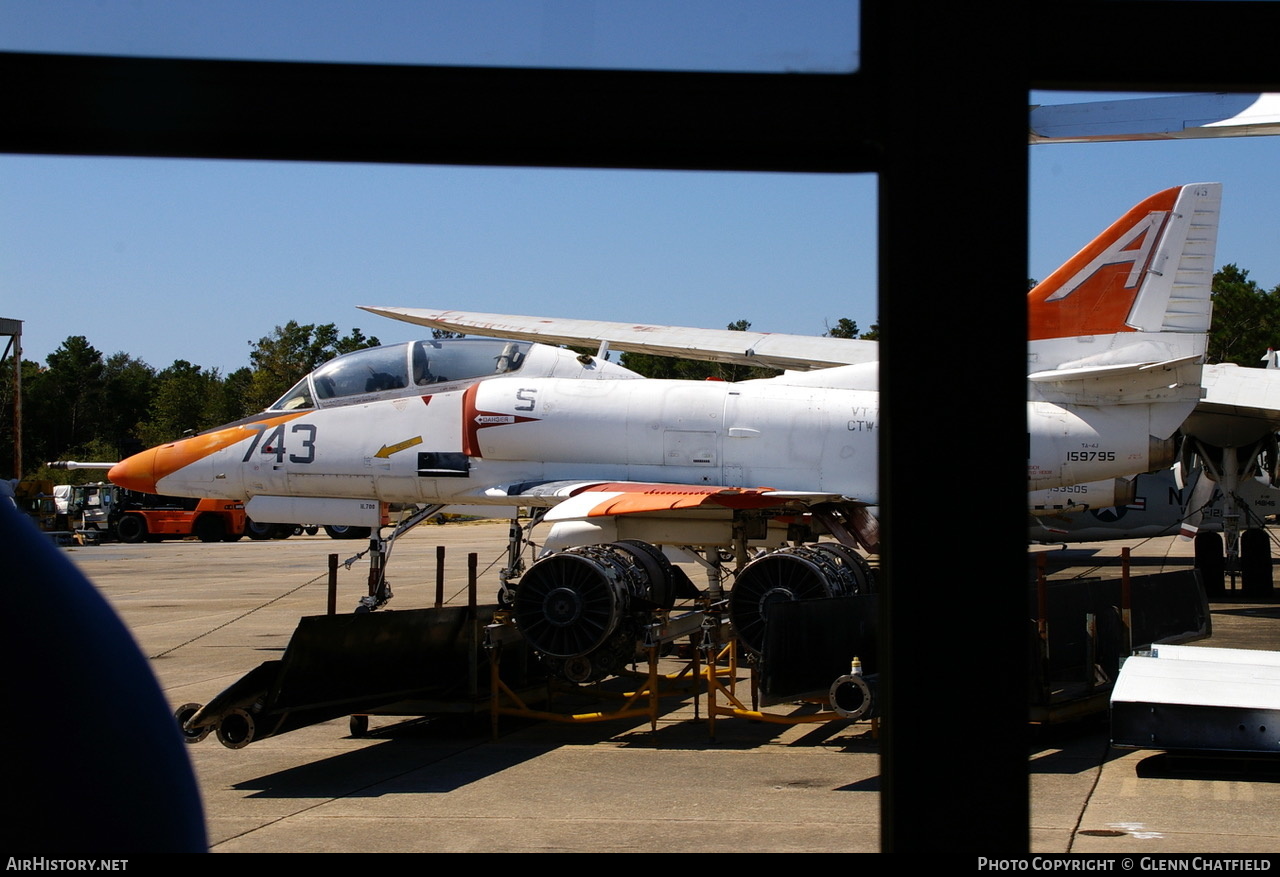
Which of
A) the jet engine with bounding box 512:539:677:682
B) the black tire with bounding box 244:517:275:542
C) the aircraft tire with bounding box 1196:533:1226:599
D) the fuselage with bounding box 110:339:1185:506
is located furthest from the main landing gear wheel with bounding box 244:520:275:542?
the jet engine with bounding box 512:539:677:682

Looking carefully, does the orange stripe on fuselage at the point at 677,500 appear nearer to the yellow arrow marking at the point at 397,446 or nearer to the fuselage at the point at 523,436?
the fuselage at the point at 523,436

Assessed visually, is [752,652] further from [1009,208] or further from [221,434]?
[1009,208]

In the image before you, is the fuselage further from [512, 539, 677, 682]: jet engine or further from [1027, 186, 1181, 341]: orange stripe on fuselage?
[512, 539, 677, 682]: jet engine

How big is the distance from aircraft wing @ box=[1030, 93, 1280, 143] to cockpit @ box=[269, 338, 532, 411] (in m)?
10.3

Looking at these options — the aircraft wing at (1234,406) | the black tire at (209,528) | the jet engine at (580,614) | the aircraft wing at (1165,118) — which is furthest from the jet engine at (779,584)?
the black tire at (209,528)

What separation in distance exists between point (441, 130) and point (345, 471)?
10.9m

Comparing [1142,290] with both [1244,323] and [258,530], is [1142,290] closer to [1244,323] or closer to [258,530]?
[258,530]

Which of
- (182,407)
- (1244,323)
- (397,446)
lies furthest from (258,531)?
(1244,323)

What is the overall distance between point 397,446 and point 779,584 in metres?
4.61

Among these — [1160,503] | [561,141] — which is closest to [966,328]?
[561,141]

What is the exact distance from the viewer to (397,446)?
11.8 m

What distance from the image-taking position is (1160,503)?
1017 inches

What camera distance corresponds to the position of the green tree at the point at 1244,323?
54422 mm

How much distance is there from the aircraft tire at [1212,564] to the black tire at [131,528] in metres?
34.0
